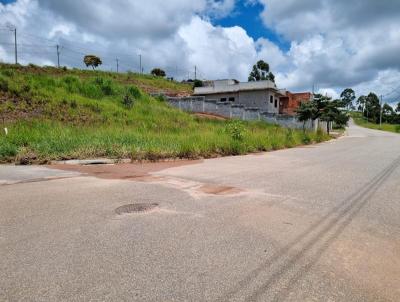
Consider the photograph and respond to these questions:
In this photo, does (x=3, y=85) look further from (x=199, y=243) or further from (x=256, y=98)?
(x=256, y=98)

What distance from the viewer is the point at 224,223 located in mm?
4387

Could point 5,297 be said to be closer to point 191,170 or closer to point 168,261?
point 168,261

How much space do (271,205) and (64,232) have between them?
126 inches

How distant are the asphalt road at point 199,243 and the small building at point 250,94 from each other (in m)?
36.4

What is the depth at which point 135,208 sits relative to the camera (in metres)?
5.04

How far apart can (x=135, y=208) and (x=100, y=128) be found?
1255 centimetres

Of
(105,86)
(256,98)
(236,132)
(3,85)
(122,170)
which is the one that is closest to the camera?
(122,170)

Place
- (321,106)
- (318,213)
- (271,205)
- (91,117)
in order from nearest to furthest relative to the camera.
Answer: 1. (318,213)
2. (271,205)
3. (91,117)
4. (321,106)

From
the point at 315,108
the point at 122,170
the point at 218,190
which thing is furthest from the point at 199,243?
the point at 315,108

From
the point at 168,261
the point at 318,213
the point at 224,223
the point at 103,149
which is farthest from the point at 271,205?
the point at 103,149

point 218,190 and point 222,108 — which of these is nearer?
point 218,190

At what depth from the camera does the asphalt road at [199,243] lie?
2.74 m

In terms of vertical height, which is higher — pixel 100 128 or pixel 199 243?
pixel 100 128

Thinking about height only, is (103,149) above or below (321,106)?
below
